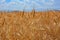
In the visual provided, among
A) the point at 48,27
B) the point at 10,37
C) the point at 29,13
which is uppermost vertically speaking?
the point at 29,13

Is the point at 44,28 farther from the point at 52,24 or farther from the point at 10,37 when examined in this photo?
the point at 10,37

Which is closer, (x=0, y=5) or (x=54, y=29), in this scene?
(x=54, y=29)

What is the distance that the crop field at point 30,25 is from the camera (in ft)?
6.19

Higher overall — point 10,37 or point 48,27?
point 48,27

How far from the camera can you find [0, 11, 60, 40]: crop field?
74.3 inches

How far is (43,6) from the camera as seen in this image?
2.01 m

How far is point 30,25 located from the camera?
1.92 m

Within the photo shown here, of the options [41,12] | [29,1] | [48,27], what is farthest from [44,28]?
[29,1]

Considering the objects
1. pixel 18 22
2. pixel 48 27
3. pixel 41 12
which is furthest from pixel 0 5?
pixel 48 27

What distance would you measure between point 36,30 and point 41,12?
0.76ft

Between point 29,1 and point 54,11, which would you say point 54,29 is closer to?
point 54,11

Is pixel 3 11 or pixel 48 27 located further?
pixel 3 11

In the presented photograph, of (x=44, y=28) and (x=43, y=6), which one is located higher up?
(x=43, y=6)

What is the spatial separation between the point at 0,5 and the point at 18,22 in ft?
0.98
